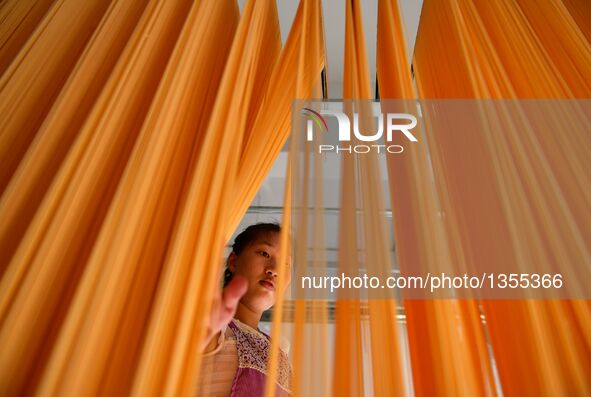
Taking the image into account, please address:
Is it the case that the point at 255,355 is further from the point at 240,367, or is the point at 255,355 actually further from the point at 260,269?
the point at 260,269

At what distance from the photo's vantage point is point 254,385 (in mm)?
1010

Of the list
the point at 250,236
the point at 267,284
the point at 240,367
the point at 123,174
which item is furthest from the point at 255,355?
the point at 123,174

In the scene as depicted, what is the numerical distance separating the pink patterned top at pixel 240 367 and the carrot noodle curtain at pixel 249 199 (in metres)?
0.34

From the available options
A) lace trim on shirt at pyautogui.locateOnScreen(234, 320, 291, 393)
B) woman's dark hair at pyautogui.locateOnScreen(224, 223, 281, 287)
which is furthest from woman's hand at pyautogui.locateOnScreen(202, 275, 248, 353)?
woman's dark hair at pyautogui.locateOnScreen(224, 223, 281, 287)

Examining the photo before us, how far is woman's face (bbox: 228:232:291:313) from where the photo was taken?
119 centimetres

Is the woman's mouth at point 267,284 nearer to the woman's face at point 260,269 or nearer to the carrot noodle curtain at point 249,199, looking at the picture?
the woman's face at point 260,269

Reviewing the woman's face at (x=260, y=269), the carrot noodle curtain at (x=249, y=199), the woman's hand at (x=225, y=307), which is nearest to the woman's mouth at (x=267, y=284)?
the woman's face at (x=260, y=269)

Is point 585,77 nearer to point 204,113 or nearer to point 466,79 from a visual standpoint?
point 466,79

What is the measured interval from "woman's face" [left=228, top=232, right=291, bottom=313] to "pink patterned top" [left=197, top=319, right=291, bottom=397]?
0.11 m

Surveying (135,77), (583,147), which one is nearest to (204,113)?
(135,77)

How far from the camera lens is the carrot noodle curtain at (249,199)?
1.83ft

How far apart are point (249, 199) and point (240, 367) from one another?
1.50 ft

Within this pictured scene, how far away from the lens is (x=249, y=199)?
40.7 inches

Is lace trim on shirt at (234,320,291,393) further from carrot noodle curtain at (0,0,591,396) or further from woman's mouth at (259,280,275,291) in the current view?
carrot noodle curtain at (0,0,591,396)
